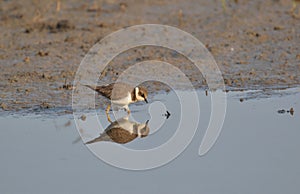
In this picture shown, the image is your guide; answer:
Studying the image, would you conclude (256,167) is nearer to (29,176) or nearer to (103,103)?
(29,176)

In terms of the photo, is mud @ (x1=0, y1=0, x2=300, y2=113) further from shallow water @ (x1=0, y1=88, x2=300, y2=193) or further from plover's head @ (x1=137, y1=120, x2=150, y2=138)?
plover's head @ (x1=137, y1=120, x2=150, y2=138)

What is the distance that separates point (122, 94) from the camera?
8102 millimetres

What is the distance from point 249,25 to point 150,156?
5.36 m

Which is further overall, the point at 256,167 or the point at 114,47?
the point at 114,47

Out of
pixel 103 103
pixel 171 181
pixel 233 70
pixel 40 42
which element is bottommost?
pixel 171 181

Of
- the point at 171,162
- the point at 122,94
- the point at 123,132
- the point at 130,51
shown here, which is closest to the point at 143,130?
the point at 123,132

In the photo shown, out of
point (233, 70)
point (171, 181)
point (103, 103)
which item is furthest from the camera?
point (233, 70)

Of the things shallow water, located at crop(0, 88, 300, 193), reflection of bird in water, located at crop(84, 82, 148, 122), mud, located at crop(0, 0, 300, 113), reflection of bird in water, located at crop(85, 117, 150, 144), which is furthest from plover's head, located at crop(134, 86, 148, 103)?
mud, located at crop(0, 0, 300, 113)

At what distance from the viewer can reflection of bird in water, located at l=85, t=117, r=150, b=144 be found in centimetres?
730

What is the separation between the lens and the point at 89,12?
1223cm

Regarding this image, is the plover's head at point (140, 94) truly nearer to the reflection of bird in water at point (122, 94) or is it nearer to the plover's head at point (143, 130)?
the reflection of bird in water at point (122, 94)

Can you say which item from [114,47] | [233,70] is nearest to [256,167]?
[233,70]

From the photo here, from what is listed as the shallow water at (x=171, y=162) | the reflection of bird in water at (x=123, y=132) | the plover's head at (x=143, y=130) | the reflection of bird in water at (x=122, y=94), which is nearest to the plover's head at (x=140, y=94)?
the reflection of bird in water at (x=122, y=94)

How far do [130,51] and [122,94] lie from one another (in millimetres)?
2503
